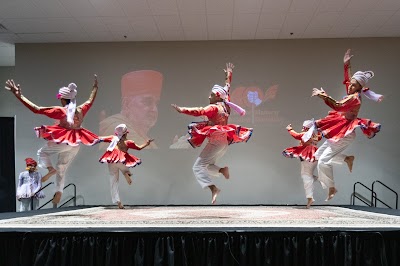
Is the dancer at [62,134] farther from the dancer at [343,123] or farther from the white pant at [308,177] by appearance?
the white pant at [308,177]

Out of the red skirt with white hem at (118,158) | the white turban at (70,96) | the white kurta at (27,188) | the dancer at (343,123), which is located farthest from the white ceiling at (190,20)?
the white kurta at (27,188)

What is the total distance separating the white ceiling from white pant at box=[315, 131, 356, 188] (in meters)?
2.91

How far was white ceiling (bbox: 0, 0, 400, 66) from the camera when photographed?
21.4 feet

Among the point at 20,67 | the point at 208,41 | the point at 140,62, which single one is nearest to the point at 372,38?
the point at 208,41

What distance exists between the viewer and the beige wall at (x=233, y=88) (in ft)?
25.6

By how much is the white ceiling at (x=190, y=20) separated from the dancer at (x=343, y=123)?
7.96 feet

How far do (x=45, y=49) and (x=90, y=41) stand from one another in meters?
0.98

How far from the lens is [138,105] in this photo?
805 cm

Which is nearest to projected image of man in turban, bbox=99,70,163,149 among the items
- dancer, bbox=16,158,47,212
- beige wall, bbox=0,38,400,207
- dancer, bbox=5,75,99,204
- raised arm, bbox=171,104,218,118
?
beige wall, bbox=0,38,400,207

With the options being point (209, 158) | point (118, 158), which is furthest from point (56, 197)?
point (209, 158)

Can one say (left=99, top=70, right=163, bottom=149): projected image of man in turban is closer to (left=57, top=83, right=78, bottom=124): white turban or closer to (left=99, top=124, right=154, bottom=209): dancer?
(left=99, top=124, right=154, bottom=209): dancer

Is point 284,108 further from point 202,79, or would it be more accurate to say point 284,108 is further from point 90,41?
point 90,41
